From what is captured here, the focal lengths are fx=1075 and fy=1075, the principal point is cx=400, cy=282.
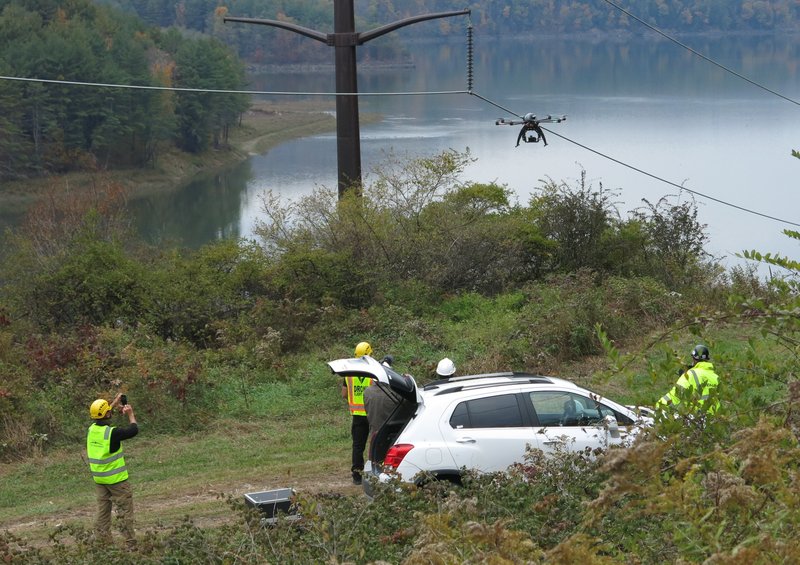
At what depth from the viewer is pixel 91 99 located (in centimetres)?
7025

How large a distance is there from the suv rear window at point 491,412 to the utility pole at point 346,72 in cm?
1203

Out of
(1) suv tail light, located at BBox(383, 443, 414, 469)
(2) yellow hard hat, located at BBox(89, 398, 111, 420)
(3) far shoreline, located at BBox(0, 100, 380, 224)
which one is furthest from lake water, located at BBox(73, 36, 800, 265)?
(2) yellow hard hat, located at BBox(89, 398, 111, 420)

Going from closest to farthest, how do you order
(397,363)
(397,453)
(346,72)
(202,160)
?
(397,453)
(397,363)
(346,72)
(202,160)

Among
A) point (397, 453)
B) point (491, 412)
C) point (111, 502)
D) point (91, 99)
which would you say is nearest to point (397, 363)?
point (491, 412)

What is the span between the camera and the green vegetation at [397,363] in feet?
18.9

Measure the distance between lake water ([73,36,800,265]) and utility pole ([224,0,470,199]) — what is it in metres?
3.17

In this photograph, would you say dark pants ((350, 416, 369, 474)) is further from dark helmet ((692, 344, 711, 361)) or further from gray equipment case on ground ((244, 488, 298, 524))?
dark helmet ((692, 344, 711, 361))

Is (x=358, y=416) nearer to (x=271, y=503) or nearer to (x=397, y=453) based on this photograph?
(x=397, y=453)

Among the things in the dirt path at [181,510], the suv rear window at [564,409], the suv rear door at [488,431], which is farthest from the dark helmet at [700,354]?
the dirt path at [181,510]

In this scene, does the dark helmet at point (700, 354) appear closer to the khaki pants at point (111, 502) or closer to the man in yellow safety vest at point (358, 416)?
the man in yellow safety vest at point (358, 416)

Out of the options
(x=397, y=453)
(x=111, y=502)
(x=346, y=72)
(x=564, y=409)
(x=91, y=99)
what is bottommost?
(x=91, y=99)

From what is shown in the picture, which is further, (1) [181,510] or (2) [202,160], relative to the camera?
(2) [202,160]

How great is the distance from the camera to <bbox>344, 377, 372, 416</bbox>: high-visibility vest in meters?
12.5

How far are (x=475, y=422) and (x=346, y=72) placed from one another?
44.2ft
